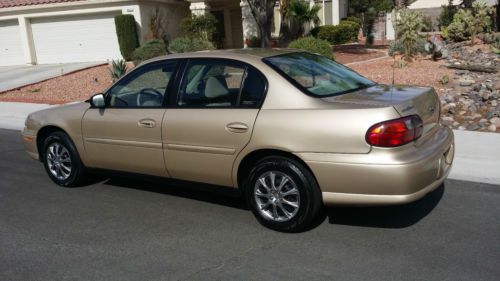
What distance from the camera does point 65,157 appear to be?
6359mm

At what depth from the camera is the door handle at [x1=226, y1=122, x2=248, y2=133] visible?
15.4ft

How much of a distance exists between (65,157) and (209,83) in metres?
2.27

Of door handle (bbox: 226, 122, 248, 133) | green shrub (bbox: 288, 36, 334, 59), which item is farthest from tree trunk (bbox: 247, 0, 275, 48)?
door handle (bbox: 226, 122, 248, 133)

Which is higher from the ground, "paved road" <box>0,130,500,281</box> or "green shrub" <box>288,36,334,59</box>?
"green shrub" <box>288,36,334,59</box>

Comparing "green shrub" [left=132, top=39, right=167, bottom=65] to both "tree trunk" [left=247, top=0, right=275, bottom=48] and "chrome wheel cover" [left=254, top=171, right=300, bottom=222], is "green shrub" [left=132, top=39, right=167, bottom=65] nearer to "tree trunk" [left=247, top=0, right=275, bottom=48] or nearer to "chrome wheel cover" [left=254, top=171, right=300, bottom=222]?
"tree trunk" [left=247, top=0, right=275, bottom=48]

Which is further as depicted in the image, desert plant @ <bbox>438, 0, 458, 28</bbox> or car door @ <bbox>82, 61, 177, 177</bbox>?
desert plant @ <bbox>438, 0, 458, 28</bbox>

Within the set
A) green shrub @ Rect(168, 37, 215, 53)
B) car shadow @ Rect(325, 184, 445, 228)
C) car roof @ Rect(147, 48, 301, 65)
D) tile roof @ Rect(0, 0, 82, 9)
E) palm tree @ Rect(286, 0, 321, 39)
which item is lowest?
car shadow @ Rect(325, 184, 445, 228)

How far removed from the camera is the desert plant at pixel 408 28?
15641mm

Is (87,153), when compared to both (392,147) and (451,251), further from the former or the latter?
(451,251)

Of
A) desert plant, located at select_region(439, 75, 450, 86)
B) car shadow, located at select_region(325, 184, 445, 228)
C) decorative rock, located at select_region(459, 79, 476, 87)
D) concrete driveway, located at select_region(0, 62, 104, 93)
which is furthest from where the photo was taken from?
concrete driveway, located at select_region(0, 62, 104, 93)

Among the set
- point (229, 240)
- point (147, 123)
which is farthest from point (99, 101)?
point (229, 240)

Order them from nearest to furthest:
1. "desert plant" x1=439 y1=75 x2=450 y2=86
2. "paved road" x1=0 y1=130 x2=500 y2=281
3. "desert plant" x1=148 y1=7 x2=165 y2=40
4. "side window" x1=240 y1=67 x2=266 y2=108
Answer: "paved road" x1=0 y1=130 x2=500 y2=281 < "side window" x1=240 y1=67 x2=266 y2=108 < "desert plant" x1=439 y1=75 x2=450 y2=86 < "desert plant" x1=148 y1=7 x2=165 y2=40

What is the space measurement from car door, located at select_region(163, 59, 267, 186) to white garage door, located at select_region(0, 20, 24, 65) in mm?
22074

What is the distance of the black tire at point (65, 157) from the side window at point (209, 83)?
5.69 feet
